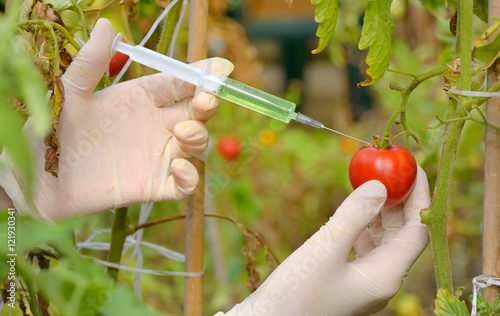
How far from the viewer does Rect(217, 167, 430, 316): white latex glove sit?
718mm

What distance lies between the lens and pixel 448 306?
67 centimetres

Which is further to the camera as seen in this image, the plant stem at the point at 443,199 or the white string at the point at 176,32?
the white string at the point at 176,32

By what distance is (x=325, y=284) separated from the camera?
736 mm

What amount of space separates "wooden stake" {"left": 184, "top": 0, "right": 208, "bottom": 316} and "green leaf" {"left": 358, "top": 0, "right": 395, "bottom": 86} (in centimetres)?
29

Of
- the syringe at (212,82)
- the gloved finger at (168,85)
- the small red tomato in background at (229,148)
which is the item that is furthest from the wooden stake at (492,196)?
the small red tomato in background at (229,148)

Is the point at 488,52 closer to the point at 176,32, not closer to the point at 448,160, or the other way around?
the point at 448,160

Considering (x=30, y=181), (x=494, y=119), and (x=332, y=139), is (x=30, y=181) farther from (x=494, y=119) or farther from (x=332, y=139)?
(x=332, y=139)

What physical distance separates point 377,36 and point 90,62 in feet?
1.26

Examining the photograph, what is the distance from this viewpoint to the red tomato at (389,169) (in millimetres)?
729

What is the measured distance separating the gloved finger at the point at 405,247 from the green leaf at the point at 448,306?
0.07 meters

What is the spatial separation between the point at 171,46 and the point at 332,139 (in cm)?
191

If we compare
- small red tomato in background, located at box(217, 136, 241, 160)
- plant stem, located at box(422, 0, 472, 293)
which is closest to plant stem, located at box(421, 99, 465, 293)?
plant stem, located at box(422, 0, 472, 293)

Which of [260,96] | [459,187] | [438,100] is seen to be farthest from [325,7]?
[459,187]

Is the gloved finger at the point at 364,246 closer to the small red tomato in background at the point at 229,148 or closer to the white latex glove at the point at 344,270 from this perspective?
the white latex glove at the point at 344,270
